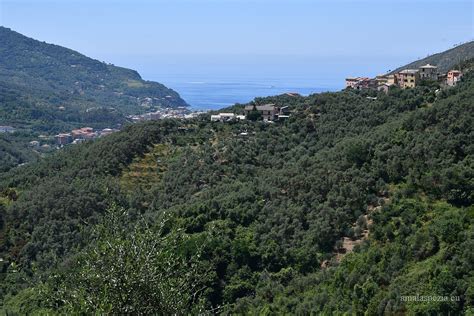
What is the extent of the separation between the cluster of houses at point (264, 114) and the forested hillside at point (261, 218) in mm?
1561

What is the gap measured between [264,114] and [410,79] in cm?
1156

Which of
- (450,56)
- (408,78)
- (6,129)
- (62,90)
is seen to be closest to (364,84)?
(408,78)

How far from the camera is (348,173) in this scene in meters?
23.0

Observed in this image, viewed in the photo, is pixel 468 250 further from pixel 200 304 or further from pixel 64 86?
pixel 64 86

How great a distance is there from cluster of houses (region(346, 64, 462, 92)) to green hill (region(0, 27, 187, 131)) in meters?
75.9

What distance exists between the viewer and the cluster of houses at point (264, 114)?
4053 cm

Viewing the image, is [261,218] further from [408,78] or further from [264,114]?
[408,78]

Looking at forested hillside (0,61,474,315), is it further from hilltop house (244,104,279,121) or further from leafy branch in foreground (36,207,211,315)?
hilltop house (244,104,279,121)

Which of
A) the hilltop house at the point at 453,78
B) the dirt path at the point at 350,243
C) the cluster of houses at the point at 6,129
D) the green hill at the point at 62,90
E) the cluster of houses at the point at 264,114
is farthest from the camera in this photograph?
the green hill at the point at 62,90

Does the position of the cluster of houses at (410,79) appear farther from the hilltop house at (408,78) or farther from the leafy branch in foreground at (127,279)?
the leafy branch in foreground at (127,279)

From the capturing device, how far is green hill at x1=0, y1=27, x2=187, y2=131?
11481 centimetres

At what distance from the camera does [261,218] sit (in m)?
23.6

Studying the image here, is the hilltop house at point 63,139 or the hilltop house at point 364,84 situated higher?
the hilltop house at point 364,84

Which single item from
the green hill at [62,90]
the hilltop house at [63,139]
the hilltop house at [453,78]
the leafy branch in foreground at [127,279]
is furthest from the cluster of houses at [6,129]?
the leafy branch in foreground at [127,279]
